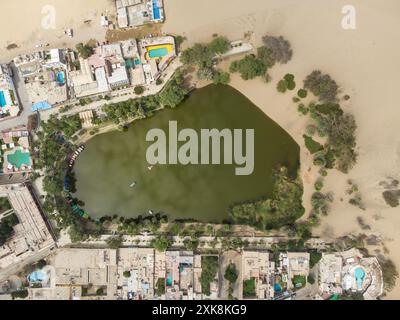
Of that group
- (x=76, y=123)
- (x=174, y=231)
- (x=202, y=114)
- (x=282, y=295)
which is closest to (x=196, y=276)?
(x=174, y=231)

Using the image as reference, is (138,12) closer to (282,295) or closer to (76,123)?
(76,123)

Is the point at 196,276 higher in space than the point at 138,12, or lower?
lower

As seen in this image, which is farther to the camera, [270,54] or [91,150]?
[91,150]

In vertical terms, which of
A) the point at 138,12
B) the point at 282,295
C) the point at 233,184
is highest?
the point at 138,12

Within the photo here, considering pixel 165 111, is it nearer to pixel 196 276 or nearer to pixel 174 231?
pixel 174 231

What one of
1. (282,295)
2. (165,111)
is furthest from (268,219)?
(165,111)
